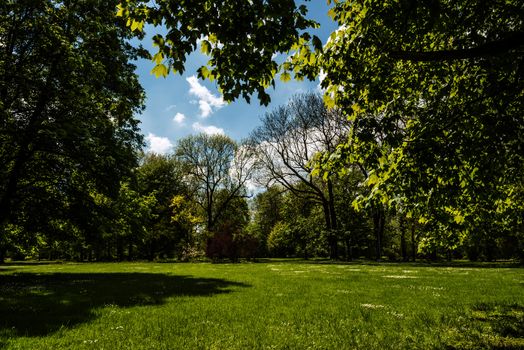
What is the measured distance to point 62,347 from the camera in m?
6.57

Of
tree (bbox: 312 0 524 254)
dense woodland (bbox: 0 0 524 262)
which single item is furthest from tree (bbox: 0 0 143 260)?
tree (bbox: 312 0 524 254)

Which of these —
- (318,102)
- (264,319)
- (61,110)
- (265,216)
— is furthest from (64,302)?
(265,216)

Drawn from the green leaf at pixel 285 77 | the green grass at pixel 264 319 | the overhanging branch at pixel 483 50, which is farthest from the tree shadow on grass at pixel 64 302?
the overhanging branch at pixel 483 50

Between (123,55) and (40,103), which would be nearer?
(40,103)

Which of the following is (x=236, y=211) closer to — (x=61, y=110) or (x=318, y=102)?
(x=318, y=102)

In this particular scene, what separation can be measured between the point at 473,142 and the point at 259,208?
286 feet

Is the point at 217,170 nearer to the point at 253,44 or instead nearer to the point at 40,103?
the point at 40,103

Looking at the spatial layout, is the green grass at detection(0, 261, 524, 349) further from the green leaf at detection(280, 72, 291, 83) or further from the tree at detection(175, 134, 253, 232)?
the tree at detection(175, 134, 253, 232)

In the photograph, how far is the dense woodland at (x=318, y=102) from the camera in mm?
6223

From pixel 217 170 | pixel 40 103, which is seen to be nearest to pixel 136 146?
pixel 40 103

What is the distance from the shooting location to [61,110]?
768 inches

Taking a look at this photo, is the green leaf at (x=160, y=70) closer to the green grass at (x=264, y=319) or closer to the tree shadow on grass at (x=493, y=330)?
the green grass at (x=264, y=319)

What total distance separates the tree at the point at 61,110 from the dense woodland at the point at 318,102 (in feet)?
0.29

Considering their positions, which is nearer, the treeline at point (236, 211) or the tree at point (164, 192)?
the treeline at point (236, 211)
